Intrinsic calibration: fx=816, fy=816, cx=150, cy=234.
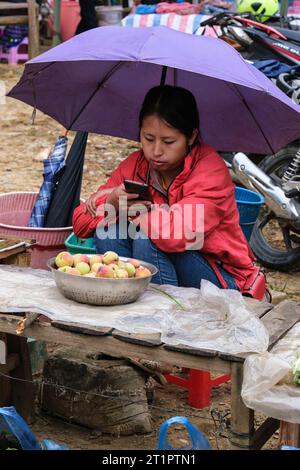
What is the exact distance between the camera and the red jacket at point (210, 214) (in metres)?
3.40

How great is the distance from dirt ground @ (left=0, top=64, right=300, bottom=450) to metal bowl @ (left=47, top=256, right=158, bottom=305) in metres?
0.55

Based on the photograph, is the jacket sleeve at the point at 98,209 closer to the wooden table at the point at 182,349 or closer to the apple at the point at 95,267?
the apple at the point at 95,267

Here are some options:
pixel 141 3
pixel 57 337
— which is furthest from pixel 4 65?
pixel 57 337

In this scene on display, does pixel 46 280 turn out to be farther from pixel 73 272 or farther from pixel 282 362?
pixel 282 362

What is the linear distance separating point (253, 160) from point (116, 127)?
7.06ft

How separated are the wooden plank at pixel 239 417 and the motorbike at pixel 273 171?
288 cm

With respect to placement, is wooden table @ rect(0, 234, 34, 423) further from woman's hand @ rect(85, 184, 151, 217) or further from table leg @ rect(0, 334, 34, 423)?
woman's hand @ rect(85, 184, 151, 217)

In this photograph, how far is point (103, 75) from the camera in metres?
3.94

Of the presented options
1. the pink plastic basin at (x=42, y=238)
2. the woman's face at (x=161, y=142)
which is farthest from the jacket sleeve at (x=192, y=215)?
the pink plastic basin at (x=42, y=238)

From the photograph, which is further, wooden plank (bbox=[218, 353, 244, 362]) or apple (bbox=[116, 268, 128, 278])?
apple (bbox=[116, 268, 128, 278])

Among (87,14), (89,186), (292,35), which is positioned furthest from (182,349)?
(87,14)

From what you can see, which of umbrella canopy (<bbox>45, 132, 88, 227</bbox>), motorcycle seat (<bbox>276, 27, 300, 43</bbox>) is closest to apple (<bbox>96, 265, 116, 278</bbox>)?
umbrella canopy (<bbox>45, 132, 88, 227</bbox>)

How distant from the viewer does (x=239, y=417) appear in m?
2.60

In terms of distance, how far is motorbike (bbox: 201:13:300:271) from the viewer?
17.7 ft
